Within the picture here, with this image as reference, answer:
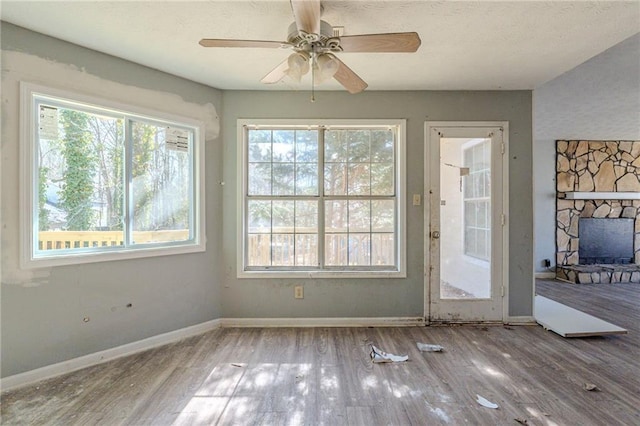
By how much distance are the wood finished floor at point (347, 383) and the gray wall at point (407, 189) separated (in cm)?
28

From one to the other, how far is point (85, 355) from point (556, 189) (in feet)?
→ 23.1

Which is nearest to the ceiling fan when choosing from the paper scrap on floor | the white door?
the white door

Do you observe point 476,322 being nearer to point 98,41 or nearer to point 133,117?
point 133,117

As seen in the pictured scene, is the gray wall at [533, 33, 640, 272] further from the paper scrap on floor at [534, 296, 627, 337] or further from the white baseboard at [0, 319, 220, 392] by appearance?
the white baseboard at [0, 319, 220, 392]

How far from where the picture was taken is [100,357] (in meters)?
2.42

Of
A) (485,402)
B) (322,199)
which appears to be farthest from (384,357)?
(322,199)

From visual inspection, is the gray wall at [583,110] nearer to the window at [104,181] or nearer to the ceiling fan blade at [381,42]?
the ceiling fan blade at [381,42]

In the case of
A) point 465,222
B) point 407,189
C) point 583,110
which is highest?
point 583,110

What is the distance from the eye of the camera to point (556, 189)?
5469mm

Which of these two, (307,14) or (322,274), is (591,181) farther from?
(307,14)

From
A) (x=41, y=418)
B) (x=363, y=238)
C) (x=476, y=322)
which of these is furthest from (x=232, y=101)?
(x=476, y=322)

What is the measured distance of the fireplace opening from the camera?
5.49 metres

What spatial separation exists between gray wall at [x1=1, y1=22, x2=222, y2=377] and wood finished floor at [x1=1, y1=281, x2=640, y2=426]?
0.25 m

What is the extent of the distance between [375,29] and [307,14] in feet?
2.52
